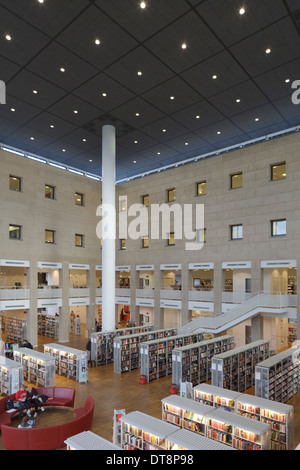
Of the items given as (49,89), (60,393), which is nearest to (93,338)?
(60,393)

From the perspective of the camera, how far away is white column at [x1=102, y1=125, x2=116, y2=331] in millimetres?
19422

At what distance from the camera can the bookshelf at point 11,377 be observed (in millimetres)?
11398

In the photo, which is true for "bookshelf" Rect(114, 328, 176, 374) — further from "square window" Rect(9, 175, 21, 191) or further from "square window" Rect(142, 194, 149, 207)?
"square window" Rect(9, 175, 21, 191)

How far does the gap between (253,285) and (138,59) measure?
41.9ft

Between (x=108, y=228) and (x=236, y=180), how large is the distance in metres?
8.35

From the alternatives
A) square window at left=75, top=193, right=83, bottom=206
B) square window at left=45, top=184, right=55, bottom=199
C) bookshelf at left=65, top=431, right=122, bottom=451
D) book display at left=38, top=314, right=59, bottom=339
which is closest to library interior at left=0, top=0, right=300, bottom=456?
bookshelf at left=65, top=431, right=122, bottom=451

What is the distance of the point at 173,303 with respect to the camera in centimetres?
2200

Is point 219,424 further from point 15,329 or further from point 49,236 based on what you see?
point 49,236

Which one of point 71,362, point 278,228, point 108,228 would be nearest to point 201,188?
point 278,228

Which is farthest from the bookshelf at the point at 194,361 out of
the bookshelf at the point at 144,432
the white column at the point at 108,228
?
the white column at the point at 108,228

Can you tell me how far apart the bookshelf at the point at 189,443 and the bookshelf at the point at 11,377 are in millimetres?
7112

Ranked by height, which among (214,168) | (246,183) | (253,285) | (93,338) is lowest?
(93,338)

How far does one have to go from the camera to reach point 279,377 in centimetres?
1116

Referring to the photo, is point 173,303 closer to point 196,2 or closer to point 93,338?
point 93,338
